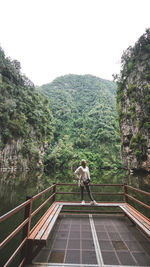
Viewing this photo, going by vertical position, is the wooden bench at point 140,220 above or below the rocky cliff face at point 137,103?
below

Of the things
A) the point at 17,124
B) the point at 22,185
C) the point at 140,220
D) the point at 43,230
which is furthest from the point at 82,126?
the point at 43,230

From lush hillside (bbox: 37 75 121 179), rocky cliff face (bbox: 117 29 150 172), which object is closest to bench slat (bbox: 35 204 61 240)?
rocky cliff face (bbox: 117 29 150 172)

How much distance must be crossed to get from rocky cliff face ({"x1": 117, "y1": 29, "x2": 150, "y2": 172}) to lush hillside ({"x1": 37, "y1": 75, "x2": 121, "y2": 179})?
36.9 feet

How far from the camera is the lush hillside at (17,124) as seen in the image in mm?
21234

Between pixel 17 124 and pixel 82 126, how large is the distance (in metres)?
38.4

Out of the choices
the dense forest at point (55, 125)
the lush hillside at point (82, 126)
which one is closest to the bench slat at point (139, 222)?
the dense forest at point (55, 125)

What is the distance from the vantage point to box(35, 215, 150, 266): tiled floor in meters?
2.31

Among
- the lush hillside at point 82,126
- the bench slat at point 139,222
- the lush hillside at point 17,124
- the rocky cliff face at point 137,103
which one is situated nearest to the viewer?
the bench slat at point 139,222

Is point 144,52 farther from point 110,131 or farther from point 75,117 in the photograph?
point 75,117

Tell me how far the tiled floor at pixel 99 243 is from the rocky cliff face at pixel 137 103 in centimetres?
1616

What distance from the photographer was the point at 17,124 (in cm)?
2344

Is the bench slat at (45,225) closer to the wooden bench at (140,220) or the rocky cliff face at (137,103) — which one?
the wooden bench at (140,220)

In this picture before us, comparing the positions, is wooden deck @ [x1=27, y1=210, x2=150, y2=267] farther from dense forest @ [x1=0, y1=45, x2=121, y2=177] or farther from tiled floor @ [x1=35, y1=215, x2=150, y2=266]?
dense forest @ [x1=0, y1=45, x2=121, y2=177]

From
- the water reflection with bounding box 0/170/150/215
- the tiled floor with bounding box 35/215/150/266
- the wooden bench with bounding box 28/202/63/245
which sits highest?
the wooden bench with bounding box 28/202/63/245
